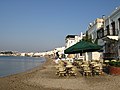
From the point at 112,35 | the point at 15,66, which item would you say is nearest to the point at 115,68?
the point at 112,35

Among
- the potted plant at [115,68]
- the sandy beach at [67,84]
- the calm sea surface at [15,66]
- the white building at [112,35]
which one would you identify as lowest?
the calm sea surface at [15,66]

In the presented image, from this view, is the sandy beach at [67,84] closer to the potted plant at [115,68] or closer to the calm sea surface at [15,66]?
the potted plant at [115,68]

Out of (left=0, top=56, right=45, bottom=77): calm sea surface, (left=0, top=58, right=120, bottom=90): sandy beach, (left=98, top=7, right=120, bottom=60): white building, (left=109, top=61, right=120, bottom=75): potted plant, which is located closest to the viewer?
(left=0, top=58, right=120, bottom=90): sandy beach

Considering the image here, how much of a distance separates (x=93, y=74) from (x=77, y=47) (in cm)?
257

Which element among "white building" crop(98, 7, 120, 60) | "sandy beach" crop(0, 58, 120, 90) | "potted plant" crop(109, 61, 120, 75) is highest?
"white building" crop(98, 7, 120, 60)

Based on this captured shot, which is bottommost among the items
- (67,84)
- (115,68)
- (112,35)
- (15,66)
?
(15,66)

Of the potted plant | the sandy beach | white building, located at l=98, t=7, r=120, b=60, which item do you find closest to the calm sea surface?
white building, located at l=98, t=7, r=120, b=60

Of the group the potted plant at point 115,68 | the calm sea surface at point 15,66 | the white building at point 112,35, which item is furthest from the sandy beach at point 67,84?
the calm sea surface at point 15,66

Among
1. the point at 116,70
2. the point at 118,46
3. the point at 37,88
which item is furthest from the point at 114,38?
the point at 37,88

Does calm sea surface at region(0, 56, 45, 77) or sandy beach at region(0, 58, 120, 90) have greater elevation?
sandy beach at region(0, 58, 120, 90)

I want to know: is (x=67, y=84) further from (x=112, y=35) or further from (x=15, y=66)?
(x=15, y=66)

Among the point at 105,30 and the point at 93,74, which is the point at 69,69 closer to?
the point at 93,74

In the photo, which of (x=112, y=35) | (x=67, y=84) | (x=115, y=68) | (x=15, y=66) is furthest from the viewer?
(x=15, y=66)

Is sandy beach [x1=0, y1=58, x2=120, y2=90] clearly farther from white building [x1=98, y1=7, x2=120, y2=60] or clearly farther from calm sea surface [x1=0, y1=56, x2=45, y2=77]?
calm sea surface [x1=0, y1=56, x2=45, y2=77]
